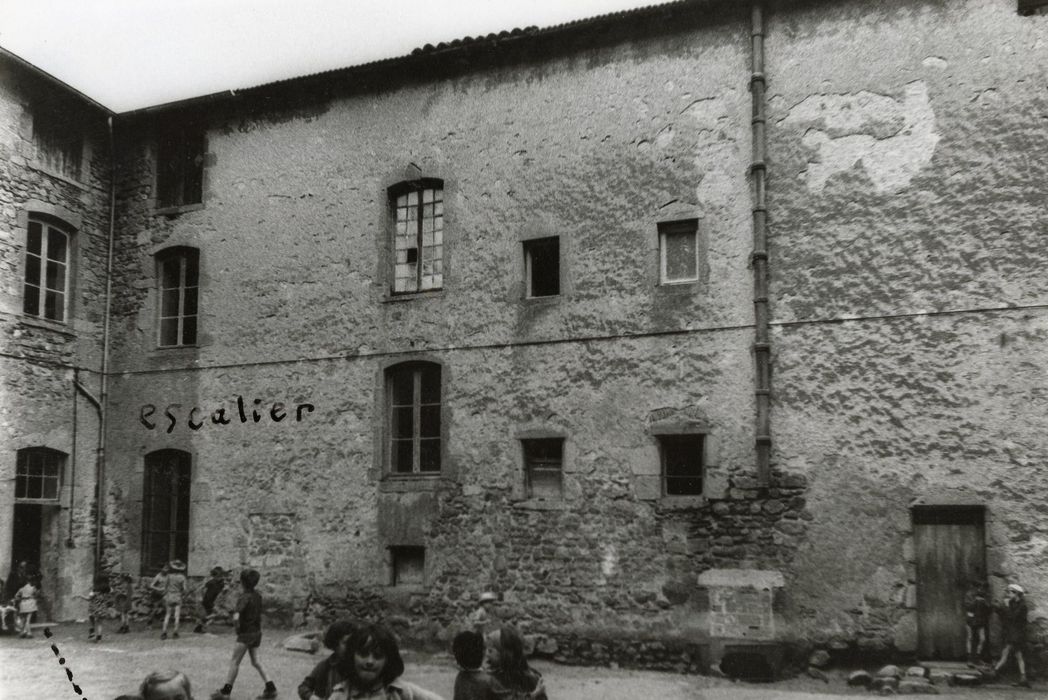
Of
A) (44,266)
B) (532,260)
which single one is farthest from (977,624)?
(44,266)

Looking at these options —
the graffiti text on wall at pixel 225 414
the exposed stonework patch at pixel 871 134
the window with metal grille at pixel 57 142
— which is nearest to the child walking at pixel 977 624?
the exposed stonework patch at pixel 871 134

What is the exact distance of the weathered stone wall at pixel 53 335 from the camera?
1270cm

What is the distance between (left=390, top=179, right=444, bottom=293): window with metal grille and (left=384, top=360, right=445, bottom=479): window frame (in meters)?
1.16

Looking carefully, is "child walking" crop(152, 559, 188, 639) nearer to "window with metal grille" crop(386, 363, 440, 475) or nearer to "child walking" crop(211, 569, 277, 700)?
"window with metal grille" crop(386, 363, 440, 475)

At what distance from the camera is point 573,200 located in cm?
1188

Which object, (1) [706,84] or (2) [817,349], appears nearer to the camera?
(2) [817,349]

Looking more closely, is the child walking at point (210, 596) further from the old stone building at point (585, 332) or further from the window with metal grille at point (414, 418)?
the window with metal grille at point (414, 418)

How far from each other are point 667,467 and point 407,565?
399 centimetres

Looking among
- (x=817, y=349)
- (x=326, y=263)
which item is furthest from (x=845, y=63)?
(x=326, y=263)

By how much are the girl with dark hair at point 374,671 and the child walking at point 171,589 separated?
9.43m

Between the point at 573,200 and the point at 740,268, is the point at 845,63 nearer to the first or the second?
the point at 740,268

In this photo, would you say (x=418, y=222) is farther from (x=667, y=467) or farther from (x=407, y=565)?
(x=667, y=467)

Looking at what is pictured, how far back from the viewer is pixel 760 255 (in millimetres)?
10711

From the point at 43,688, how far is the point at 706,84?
1048 cm
